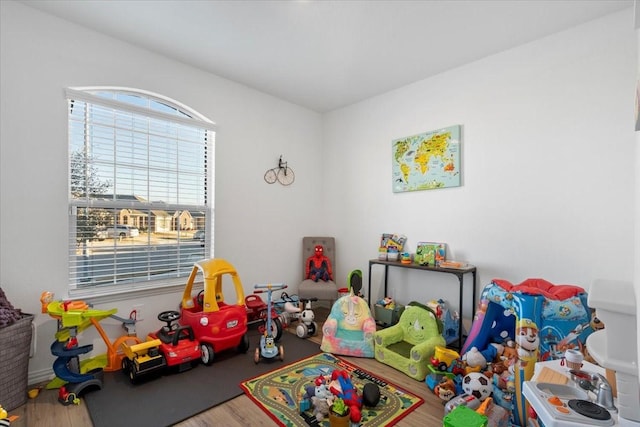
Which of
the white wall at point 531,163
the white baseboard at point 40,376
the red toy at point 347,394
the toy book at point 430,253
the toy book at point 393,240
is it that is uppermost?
the white wall at point 531,163

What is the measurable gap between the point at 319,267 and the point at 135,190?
7.51 feet

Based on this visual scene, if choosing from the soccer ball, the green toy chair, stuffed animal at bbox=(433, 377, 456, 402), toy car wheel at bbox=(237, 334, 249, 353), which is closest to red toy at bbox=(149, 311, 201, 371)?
toy car wheel at bbox=(237, 334, 249, 353)

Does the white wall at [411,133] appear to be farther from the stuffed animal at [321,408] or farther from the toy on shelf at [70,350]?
the stuffed animal at [321,408]

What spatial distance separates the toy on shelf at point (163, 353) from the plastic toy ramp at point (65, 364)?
0.26 metres

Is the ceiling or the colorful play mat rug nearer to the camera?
the colorful play mat rug

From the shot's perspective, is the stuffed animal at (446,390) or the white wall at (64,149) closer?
the stuffed animal at (446,390)

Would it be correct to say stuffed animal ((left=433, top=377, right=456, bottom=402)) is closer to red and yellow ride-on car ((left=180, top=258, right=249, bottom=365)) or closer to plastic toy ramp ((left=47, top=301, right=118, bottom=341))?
red and yellow ride-on car ((left=180, top=258, right=249, bottom=365))

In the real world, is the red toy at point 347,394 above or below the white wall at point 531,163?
below

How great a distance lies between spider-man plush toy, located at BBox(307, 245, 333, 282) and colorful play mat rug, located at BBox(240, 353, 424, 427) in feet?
4.56

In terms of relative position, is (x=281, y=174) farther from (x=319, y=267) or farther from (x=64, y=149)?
(x=64, y=149)

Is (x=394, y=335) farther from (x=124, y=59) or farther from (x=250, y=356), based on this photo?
(x=124, y=59)

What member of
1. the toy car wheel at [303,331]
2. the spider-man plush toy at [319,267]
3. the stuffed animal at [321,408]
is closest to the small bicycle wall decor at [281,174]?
the spider-man plush toy at [319,267]

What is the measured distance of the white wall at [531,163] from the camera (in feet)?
7.48

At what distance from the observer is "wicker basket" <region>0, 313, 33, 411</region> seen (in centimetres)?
187
